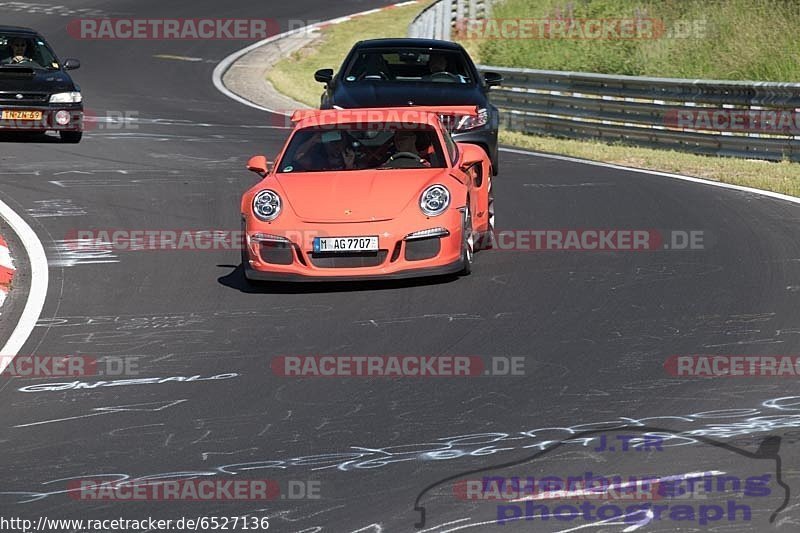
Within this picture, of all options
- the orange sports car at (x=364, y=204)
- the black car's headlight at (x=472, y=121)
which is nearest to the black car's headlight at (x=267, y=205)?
the orange sports car at (x=364, y=204)

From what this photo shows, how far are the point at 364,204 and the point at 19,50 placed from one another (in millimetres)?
11188

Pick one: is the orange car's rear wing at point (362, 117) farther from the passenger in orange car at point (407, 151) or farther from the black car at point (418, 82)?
the black car at point (418, 82)

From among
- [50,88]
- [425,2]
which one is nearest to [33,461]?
[50,88]

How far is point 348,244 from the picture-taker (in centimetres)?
1036

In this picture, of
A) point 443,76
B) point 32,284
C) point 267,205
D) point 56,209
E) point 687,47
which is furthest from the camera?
point 687,47

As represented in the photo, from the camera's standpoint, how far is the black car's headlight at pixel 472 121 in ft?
51.4

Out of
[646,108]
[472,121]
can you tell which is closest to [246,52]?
[646,108]

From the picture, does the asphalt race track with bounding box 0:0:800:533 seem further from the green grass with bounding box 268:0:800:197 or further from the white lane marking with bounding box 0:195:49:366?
the green grass with bounding box 268:0:800:197

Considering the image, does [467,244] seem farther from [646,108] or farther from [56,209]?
[646,108]

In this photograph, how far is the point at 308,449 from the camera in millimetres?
6566

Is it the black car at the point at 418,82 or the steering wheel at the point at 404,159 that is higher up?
the black car at the point at 418,82

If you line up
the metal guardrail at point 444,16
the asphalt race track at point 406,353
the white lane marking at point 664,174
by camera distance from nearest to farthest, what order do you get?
the asphalt race track at point 406,353 < the white lane marking at point 664,174 < the metal guardrail at point 444,16

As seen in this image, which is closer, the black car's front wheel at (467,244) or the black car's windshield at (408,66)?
the black car's front wheel at (467,244)

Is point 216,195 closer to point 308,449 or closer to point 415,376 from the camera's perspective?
point 415,376
